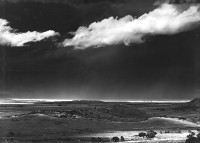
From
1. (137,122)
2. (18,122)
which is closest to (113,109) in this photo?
(137,122)

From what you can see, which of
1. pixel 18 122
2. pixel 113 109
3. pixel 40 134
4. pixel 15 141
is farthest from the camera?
pixel 113 109

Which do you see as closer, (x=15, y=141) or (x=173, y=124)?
(x=15, y=141)

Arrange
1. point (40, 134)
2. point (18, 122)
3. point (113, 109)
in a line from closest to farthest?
point (40, 134) < point (18, 122) < point (113, 109)

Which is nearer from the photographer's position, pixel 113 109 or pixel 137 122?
pixel 137 122

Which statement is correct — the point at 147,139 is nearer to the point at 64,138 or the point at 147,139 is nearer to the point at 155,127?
the point at 64,138

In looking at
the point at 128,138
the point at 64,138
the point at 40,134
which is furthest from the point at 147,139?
the point at 40,134

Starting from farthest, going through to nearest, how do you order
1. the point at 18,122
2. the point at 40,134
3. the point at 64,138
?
the point at 18,122 → the point at 40,134 → the point at 64,138

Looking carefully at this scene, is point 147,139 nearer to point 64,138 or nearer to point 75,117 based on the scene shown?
point 64,138

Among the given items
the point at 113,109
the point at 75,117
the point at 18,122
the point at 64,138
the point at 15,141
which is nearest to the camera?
the point at 15,141

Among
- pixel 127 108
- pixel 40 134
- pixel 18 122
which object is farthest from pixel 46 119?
pixel 127 108
